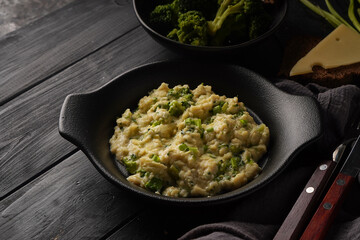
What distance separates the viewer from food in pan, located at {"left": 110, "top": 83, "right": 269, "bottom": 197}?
239 cm

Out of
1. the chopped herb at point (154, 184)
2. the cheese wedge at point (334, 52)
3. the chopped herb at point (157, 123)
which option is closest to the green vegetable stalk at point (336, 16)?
the cheese wedge at point (334, 52)

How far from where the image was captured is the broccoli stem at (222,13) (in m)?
3.26

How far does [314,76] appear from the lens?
3211mm

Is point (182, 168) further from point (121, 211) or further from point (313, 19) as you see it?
point (313, 19)

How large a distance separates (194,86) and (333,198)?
1137 mm

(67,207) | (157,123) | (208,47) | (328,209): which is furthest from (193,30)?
(328,209)

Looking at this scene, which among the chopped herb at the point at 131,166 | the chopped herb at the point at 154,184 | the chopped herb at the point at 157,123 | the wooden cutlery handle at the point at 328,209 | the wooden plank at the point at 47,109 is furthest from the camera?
the wooden plank at the point at 47,109

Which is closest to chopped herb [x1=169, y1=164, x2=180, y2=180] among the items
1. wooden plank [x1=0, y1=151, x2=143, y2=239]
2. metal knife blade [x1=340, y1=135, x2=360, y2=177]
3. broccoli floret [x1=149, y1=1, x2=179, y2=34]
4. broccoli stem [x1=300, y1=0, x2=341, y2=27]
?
wooden plank [x1=0, y1=151, x2=143, y2=239]

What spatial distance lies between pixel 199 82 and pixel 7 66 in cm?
135

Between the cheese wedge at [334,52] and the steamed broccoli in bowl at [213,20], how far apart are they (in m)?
0.35

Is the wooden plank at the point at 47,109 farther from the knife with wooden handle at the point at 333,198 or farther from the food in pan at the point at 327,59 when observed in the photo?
the knife with wooden handle at the point at 333,198

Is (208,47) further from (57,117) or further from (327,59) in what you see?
(57,117)

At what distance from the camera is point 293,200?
248 centimetres

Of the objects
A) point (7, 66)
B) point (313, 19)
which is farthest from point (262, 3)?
point (7, 66)
